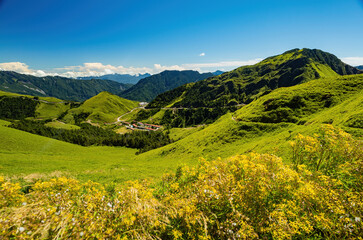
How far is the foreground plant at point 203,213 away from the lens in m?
4.63

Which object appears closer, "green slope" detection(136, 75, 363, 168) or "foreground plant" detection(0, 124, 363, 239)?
"foreground plant" detection(0, 124, 363, 239)

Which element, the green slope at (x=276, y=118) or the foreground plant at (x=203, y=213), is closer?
the foreground plant at (x=203, y=213)

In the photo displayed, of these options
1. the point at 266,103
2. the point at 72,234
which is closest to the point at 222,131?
the point at 266,103

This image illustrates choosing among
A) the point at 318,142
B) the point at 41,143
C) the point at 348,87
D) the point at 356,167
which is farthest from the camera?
the point at 41,143

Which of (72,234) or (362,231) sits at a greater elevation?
(72,234)

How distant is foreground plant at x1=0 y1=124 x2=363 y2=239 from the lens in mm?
4629

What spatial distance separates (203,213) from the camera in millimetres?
5812

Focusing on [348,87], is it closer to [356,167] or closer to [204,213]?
[356,167]

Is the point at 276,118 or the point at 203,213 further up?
the point at 203,213

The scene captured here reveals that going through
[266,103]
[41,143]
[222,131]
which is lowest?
[41,143]

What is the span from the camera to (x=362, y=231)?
466cm

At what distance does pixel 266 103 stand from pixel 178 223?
76.1m

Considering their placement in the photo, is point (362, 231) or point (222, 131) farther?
point (222, 131)

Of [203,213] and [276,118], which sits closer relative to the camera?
[203,213]
